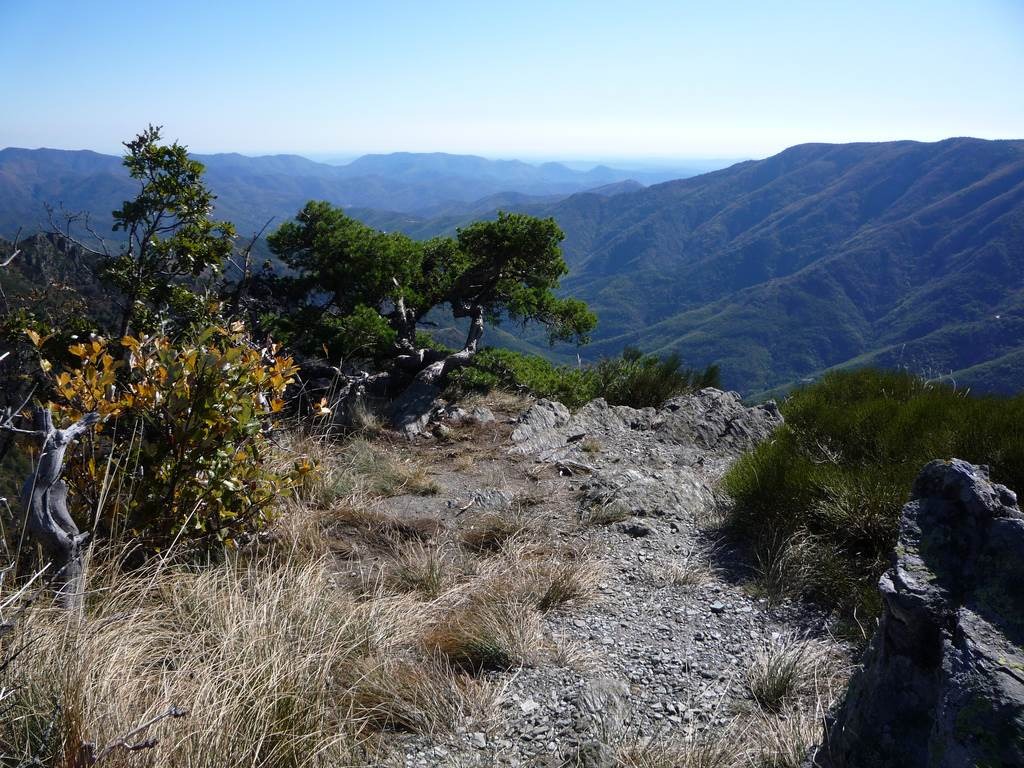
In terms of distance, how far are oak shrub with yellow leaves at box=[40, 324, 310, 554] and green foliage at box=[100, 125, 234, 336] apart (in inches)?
145

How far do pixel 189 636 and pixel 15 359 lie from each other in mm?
5757

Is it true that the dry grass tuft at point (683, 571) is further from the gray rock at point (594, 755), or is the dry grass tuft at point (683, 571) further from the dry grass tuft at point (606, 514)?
the gray rock at point (594, 755)

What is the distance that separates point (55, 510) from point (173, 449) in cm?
65

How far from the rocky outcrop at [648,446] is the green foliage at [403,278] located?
2098 millimetres

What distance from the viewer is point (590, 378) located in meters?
10.3

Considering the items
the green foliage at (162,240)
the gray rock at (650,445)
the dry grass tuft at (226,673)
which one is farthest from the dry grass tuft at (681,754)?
the green foliage at (162,240)

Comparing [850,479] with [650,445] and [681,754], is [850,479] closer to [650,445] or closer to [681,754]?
[681,754]

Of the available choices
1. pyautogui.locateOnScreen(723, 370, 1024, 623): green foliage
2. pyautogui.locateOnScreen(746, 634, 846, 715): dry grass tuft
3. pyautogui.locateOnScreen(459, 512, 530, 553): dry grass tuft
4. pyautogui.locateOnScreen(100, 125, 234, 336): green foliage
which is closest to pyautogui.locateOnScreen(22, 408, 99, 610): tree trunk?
pyautogui.locateOnScreen(459, 512, 530, 553): dry grass tuft

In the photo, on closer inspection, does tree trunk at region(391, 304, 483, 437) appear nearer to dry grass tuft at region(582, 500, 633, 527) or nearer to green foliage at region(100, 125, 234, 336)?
green foliage at region(100, 125, 234, 336)

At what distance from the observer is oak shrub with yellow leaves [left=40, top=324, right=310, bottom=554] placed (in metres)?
3.26

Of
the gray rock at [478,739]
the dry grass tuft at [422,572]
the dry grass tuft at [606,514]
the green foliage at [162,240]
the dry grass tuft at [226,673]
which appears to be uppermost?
the green foliage at [162,240]

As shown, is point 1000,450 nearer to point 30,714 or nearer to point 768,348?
point 30,714

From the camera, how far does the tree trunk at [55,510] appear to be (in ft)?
8.75

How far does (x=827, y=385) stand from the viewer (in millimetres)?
7691
